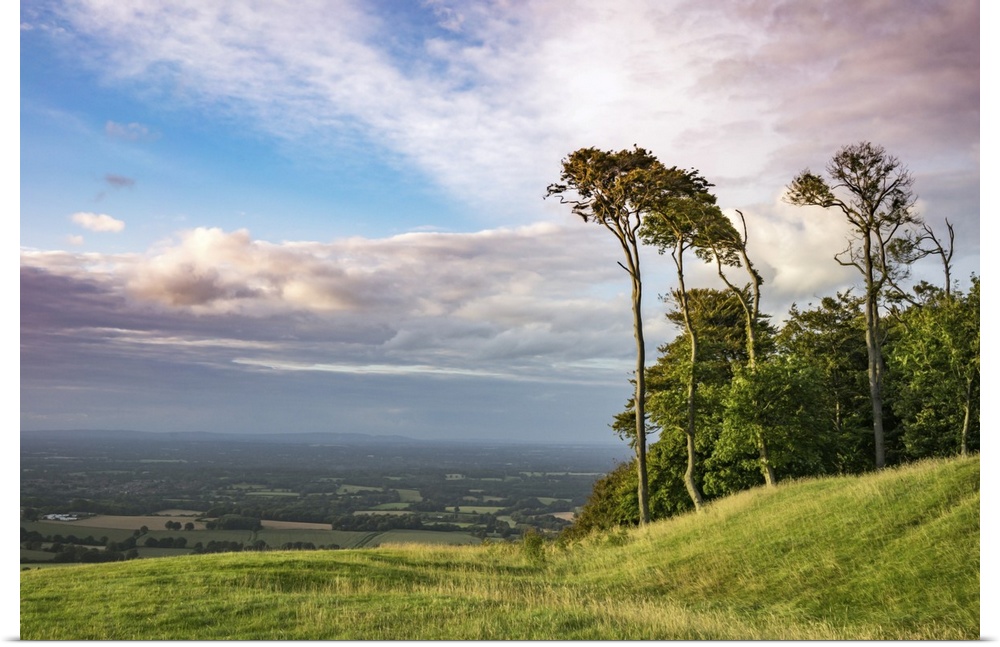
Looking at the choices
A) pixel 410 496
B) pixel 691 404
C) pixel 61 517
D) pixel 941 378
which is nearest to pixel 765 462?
pixel 691 404

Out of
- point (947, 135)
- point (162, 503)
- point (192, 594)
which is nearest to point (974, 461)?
point (947, 135)

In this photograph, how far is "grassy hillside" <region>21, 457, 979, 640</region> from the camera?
10.9 metres

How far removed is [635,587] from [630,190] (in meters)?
15.7

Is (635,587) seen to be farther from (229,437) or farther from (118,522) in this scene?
(229,437)

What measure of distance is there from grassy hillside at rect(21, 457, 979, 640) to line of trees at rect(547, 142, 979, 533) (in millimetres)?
8080

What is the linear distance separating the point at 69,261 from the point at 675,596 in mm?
15540

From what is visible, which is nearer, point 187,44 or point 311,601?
point 311,601

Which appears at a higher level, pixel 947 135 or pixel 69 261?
pixel 947 135

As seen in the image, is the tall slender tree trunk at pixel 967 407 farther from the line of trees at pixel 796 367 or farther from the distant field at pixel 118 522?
the distant field at pixel 118 522

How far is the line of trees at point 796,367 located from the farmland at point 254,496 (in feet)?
30.6
